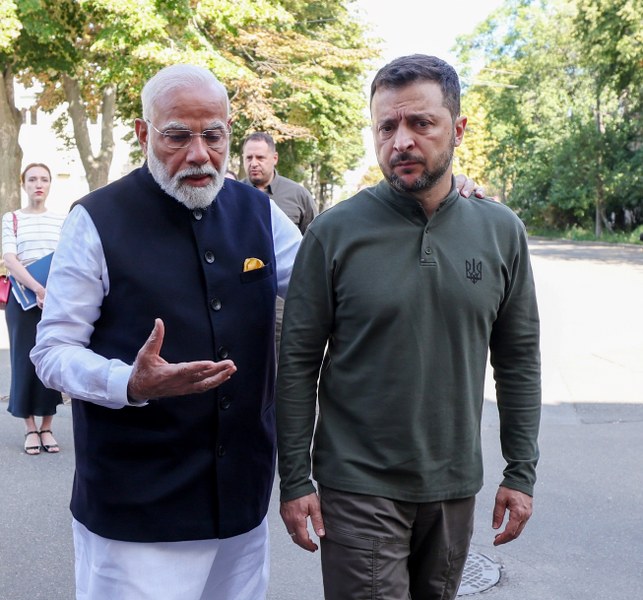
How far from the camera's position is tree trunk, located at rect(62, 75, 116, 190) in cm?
2528

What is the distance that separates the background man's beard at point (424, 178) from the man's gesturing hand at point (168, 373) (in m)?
0.73

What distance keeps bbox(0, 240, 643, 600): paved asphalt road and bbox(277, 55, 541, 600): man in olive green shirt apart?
1994 mm

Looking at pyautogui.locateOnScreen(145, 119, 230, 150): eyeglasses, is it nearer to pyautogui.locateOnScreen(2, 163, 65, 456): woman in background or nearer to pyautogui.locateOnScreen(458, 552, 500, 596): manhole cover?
pyautogui.locateOnScreen(458, 552, 500, 596): manhole cover

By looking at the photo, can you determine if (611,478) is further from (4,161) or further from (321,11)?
(321,11)

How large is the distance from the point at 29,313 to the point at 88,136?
19242mm

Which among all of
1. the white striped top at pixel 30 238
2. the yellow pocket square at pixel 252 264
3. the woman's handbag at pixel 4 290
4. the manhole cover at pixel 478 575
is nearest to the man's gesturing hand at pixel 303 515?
the yellow pocket square at pixel 252 264

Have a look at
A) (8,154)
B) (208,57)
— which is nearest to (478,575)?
(208,57)

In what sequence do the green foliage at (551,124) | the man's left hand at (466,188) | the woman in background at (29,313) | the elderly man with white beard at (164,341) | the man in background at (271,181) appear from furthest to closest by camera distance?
the green foliage at (551,124) < the man in background at (271,181) < the woman in background at (29,313) < the man's left hand at (466,188) < the elderly man with white beard at (164,341)

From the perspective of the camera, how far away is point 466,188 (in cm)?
302

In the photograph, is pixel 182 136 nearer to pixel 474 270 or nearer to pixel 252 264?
pixel 252 264

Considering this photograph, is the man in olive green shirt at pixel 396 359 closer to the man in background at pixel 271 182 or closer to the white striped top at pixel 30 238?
the man in background at pixel 271 182

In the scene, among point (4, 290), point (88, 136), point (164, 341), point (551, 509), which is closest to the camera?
point (164, 341)

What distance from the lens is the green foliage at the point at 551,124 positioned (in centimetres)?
4384

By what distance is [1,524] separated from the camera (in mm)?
5668
